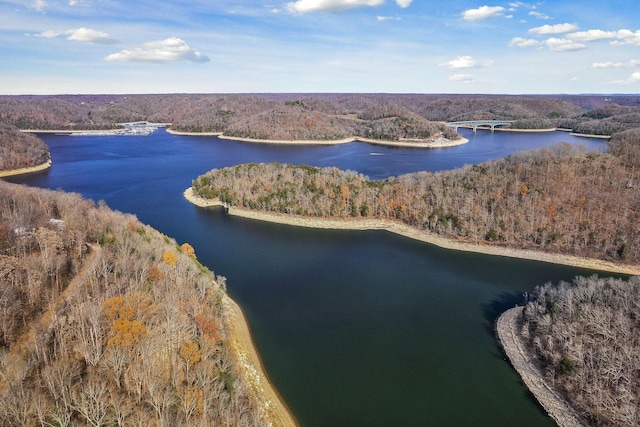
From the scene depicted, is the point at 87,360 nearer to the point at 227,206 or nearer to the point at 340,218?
the point at 340,218

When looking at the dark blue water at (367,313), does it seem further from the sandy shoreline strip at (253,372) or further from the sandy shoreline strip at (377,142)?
the sandy shoreline strip at (377,142)

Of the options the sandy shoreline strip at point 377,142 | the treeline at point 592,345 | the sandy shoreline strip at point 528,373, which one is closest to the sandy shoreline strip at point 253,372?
the sandy shoreline strip at point 528,373

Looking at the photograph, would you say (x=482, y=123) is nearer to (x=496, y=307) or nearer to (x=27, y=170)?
(x=496, y=307)

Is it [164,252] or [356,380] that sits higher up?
[164,252]

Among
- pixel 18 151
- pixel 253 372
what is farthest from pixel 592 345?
pixel 18 151

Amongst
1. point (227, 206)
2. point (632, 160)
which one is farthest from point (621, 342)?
point (227, 206)

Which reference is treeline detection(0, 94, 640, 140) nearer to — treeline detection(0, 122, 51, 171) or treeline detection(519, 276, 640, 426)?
treeline detection(0, 122, 51, 171)

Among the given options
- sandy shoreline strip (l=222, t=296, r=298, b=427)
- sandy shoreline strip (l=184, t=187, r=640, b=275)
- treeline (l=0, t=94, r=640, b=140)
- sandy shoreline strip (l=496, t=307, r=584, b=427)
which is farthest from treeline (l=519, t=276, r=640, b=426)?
treeline (l=0, t=94, r=640, b=140)
